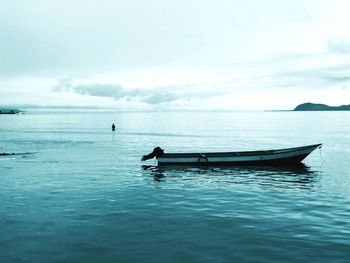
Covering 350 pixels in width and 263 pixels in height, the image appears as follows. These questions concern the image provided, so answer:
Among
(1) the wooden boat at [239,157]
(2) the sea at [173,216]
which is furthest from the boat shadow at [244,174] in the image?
(1) the wooden boat at [239,157]

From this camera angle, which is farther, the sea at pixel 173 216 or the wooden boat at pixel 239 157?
the wooden boat at pixel 239 157

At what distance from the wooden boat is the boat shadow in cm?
86

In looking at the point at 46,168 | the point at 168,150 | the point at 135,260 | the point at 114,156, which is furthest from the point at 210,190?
the point at 168,150

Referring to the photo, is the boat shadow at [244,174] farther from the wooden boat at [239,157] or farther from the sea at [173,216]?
the wooden boat at [239,157]

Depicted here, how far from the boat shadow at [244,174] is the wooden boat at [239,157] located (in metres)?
0.86

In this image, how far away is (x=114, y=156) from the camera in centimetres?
4897

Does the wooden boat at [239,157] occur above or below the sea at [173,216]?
above

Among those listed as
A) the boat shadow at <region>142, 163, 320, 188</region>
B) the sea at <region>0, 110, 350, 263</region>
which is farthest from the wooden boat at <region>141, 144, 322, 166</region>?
the sea at <region>0, 110, 350, 263</region>

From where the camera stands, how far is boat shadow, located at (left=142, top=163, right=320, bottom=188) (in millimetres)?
30719

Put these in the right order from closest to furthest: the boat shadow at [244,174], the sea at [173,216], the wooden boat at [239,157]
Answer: the sea at [173,216], the boat shadow at [244,174], the wooden boat at [239,157]

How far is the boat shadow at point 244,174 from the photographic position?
101 feet

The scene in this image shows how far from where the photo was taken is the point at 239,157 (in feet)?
131

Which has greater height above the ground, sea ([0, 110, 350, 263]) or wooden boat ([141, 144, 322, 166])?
Result: wooden boat ([141, 144, 322, 166])

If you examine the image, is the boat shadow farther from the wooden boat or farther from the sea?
the wooden boat
